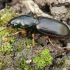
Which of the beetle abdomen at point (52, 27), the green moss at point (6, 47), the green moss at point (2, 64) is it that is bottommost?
the green moss at point (2, 64)

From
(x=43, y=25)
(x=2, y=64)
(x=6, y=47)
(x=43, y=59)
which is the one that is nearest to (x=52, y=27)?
(x=43, y=25)

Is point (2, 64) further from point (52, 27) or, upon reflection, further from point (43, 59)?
point (52, 27)

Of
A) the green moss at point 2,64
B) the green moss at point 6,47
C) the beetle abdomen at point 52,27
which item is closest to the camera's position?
the green moss at point 2,64

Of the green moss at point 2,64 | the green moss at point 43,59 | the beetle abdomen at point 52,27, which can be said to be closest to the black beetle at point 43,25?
the beetle abdomen at point 52,27

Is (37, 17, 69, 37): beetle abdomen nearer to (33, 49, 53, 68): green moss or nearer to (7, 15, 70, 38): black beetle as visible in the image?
(7, 15, 70, 38): black beetle

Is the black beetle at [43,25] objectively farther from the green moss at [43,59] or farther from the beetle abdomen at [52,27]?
the green moss at [43,59]

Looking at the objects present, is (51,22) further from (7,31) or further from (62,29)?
(7,31)
